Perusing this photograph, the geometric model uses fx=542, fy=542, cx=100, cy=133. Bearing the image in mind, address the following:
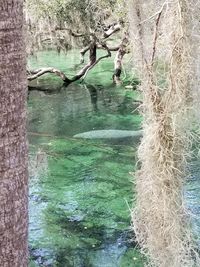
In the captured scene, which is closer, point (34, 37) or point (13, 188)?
point (13, 188)

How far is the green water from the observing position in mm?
4844

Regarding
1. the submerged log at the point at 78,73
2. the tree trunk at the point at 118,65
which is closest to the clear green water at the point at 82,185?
the tree trunk at the point at 118,65

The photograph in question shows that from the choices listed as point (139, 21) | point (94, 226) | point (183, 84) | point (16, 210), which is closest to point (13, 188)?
point (16, 210)

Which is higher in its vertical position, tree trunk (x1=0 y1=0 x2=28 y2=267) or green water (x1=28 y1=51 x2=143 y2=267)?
tree trunk (x1=0 y1=0 x2=28 y2=267)

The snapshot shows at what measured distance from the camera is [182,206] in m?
2.73

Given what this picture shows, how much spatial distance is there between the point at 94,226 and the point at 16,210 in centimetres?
398

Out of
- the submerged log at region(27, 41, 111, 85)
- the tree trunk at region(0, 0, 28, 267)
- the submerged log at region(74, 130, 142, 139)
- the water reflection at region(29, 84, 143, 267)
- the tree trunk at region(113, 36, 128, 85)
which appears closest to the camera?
the tree trunk at region(0, 0, 28, 267)

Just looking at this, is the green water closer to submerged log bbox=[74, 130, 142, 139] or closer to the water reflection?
the water reflection

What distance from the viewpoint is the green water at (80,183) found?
4844 millimetres

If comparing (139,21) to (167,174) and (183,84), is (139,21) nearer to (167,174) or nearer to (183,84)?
(183,84)

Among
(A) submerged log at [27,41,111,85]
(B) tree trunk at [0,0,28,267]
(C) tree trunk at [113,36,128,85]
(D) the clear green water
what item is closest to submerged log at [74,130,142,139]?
(D) the clear green water

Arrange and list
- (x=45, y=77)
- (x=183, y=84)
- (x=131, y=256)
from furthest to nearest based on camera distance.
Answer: (x=45, y=77), (x=131, y=256), (x=183, y=84)

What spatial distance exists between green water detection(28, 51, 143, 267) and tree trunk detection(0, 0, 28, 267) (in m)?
3.23

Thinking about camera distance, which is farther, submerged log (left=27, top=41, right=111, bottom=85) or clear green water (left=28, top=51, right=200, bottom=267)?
submerged log (left=27, top=41, right=111, bottom=85)
